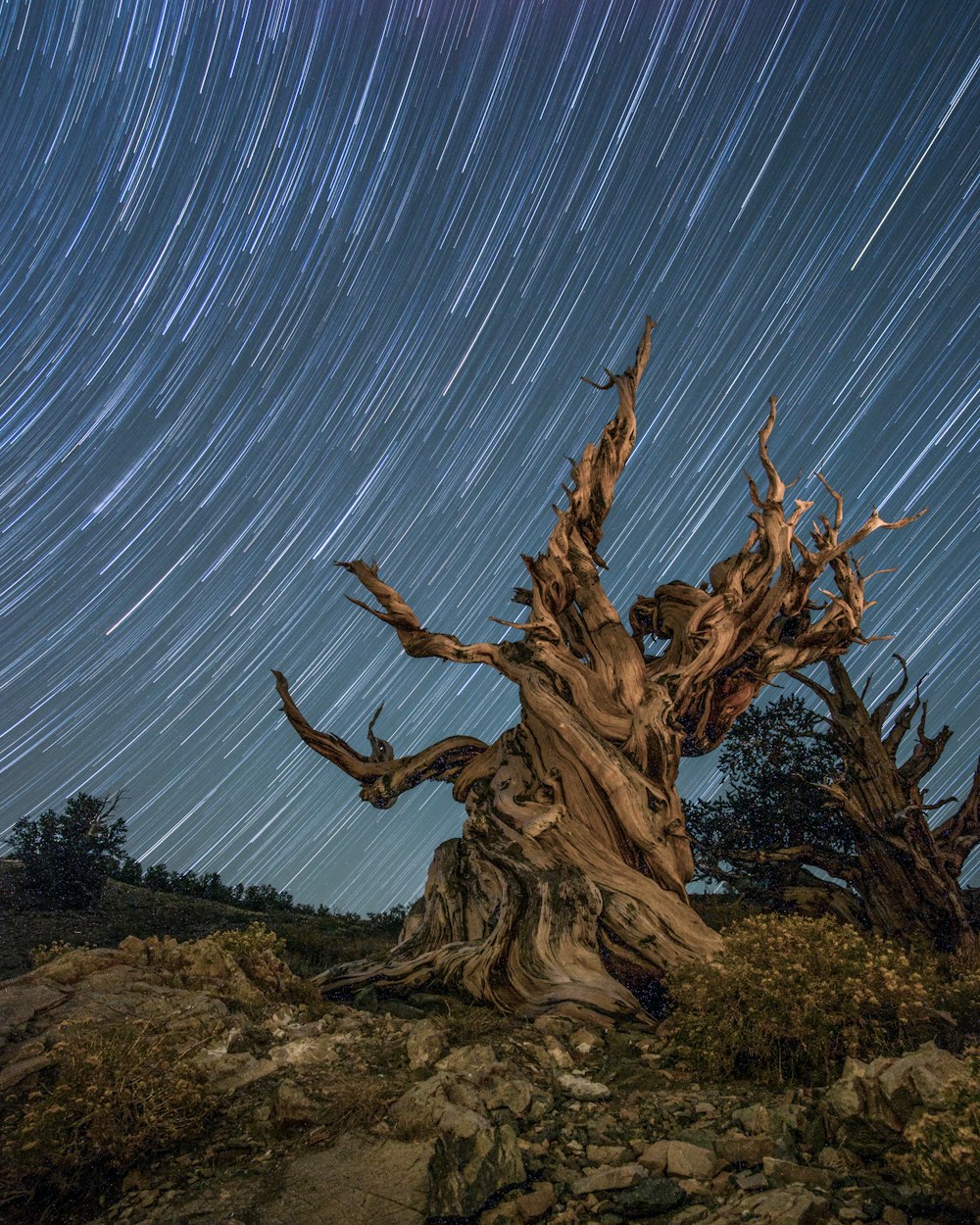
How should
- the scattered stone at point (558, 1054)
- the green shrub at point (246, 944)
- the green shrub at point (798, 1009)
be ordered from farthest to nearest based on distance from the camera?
the green shrub at point (246, 944) → the scattered stone at point (558, 1054) → the green shrub at point (798, 1009)

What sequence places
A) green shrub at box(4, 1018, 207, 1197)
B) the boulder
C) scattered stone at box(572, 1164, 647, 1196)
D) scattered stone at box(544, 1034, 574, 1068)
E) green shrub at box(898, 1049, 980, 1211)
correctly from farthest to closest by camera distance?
scattered stone at box(544, 1034, 574, 1068), green shrub at box(4, 1018, 207, 1197), the boulder, scattered stone at box(572, 1164, 647, 1196), green shrub at box(898, 1049, 980, 1211)

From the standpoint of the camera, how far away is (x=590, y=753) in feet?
34.0

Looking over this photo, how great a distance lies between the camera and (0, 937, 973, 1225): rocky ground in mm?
3580

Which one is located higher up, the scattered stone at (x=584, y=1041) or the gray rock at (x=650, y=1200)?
the scattered stone at (x=584, y=1041)

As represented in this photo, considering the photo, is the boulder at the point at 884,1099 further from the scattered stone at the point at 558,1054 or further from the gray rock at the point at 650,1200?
the scattered stone at the point at 558,1054

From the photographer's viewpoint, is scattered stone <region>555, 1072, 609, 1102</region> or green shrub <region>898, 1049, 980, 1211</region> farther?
scattered stone <region>555, 1072, 609, 1102</region>

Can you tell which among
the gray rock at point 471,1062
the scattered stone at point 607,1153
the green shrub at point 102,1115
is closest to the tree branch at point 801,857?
the gray rock at point 471,1062

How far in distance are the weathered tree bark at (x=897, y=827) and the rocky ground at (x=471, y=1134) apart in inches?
282

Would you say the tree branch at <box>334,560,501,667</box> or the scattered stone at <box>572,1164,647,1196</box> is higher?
the tree branch at <box>334,560,501,667</box>

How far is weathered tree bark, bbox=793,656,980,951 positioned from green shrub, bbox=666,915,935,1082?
17.9ft

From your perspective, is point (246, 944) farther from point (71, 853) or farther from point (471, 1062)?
point (71, 853)

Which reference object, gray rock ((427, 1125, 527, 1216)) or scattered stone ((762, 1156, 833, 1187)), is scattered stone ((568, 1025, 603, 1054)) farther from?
scattered stone ((762, 1156, 833, 1187))

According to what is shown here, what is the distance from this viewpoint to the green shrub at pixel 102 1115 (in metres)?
3.94

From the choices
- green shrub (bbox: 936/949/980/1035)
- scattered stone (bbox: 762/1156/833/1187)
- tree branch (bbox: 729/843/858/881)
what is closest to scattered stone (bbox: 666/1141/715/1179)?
scattered stone (bbox: 762/1156/833/1187)
